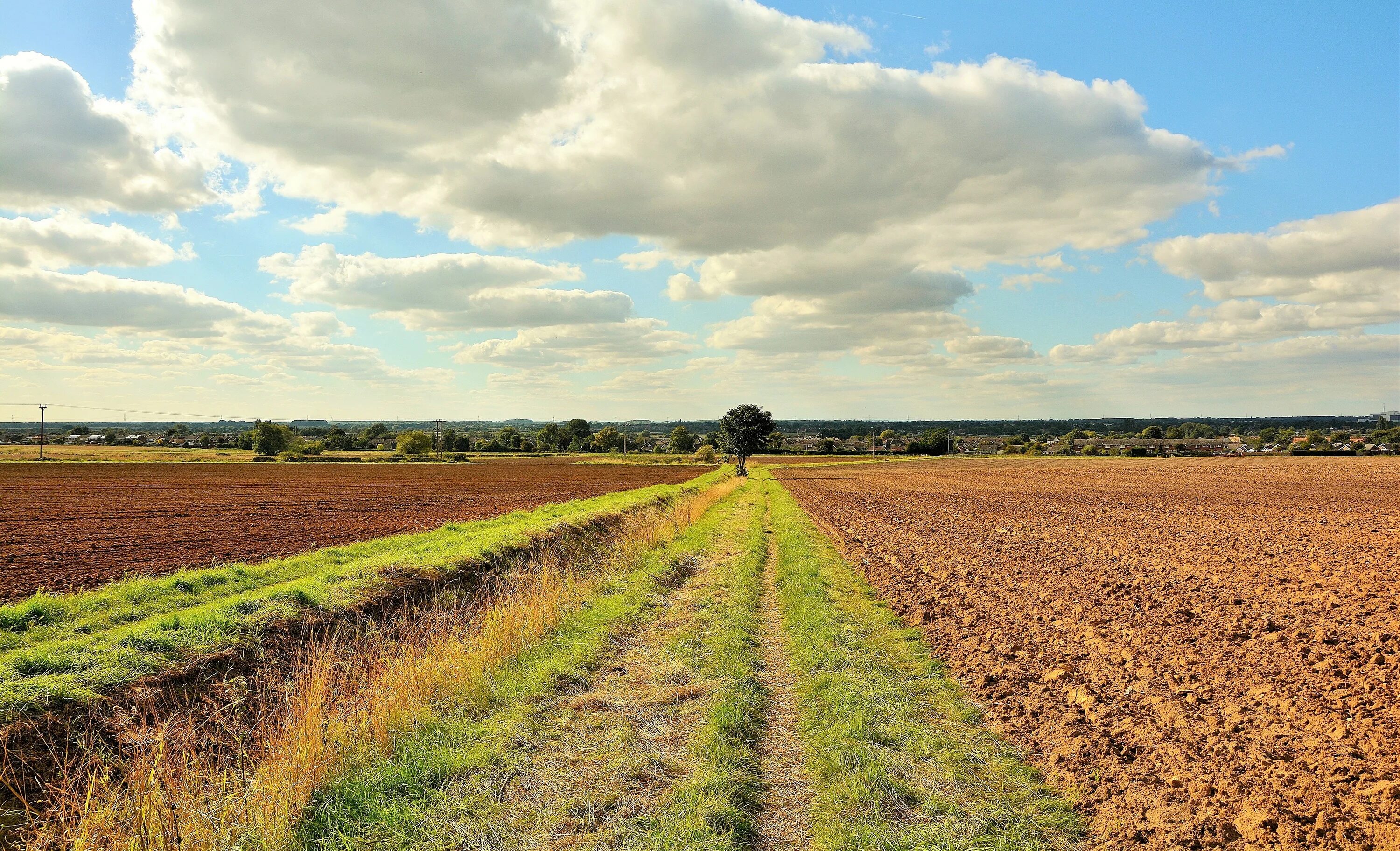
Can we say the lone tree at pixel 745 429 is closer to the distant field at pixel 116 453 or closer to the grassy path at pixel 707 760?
the grassy path at pixel 707 760

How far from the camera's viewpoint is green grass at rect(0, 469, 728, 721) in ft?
28.1

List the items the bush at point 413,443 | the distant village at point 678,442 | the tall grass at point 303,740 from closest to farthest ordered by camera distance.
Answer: the tall grass at point 303,740 → the bush at point 413,443 → the distant village at point 678,442

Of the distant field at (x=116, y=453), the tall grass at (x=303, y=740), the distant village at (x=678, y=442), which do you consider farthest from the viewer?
the distant village at (x=678, y=442)

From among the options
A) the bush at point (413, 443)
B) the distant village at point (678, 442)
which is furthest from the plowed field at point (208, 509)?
the distant village at point (678, 442)

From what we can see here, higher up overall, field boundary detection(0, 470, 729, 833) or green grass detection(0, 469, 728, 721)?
green grass detection(0, 469, 728, 721)

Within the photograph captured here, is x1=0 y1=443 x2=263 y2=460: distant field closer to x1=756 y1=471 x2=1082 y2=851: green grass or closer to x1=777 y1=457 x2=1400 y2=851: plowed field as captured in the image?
x1=777 y1=457 x2=1400 y2=851: plowed field

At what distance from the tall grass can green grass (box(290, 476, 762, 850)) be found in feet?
0.76

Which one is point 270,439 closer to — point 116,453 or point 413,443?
point 116,453

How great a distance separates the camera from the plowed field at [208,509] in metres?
18.0

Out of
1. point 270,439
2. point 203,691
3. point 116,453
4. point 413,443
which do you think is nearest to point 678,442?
point 413,443

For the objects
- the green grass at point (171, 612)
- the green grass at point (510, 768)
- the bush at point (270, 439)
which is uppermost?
the bush at point (270, 439)

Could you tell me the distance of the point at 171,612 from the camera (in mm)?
12469

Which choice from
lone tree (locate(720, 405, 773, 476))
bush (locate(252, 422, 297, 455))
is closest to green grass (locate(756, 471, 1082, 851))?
lone tree (locate(720, 405, 773, 476))

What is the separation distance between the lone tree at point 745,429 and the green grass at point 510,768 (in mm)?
63641
